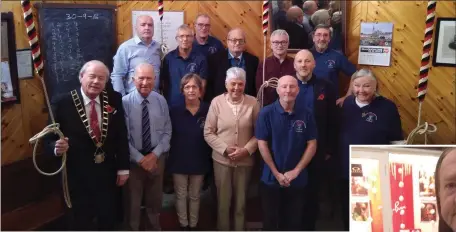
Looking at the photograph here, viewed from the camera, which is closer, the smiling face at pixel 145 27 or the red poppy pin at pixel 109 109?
the red poppy pin at pixel 109 109

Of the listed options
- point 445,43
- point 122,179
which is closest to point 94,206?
point 122,179

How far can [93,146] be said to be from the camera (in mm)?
2648

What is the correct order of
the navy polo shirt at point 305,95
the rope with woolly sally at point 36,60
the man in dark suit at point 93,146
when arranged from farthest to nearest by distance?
the navy polo shirt at point 305,95 → the man in dark suit at point 93,146 → the rope with woolly sally at point 36,60

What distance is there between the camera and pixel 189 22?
3.12 metres

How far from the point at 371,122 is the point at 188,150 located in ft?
3.89

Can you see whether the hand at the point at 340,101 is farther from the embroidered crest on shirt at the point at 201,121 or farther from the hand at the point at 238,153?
the embroidered crest on shirt at the point at 201,121

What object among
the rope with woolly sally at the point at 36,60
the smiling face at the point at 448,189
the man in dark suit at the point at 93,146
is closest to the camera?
the smiling face at the point at 448,189

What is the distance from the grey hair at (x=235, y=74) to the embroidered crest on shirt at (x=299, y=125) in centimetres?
43

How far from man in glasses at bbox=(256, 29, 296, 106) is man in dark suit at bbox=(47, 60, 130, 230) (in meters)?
0.96

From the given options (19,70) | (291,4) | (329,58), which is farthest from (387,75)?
(19,70)

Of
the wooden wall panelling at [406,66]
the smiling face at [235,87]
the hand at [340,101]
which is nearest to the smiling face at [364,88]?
the hand at [340,101]

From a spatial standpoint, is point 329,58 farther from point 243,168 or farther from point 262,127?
point 243,168

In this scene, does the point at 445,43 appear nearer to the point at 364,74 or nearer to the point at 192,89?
the point at 364,74

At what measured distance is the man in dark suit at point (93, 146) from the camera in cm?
258
